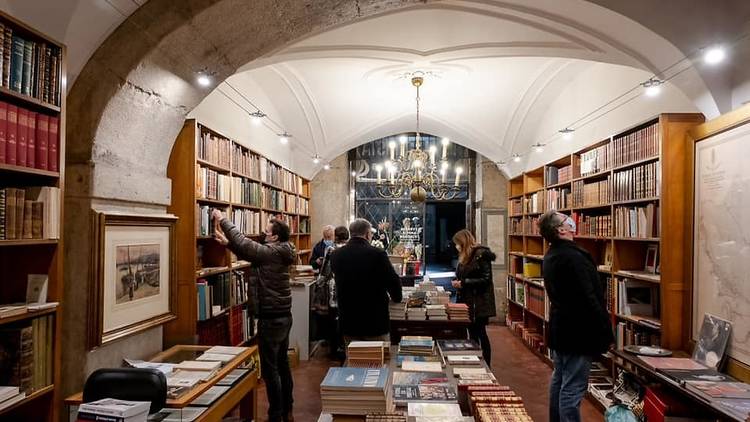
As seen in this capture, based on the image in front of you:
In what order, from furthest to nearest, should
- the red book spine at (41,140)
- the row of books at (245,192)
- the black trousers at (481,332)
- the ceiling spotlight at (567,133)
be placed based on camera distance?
the ceiling spotlight at (567,133)
the row of books at (245,192)
the black trousers at (481,332)
the red book spine at (41,140)

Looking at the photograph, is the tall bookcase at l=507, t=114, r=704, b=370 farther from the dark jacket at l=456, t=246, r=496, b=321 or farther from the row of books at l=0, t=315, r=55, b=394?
the row of books at l=0, t=315, r=55, b=394

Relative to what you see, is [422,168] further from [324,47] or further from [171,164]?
[171,164]

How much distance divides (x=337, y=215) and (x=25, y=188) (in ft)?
25.1

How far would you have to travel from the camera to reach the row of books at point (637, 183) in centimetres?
372

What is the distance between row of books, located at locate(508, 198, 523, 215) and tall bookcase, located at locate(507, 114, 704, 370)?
127cm

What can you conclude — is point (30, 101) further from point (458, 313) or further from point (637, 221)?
point (637, 221)

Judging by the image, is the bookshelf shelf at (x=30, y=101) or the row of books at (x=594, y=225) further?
the row of books at (x=594, y=225)

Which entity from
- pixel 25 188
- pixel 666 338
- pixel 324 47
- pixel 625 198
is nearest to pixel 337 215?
pixel 324 47

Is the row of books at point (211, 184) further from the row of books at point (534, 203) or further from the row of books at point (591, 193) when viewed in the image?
the row of books at point (534, 203)

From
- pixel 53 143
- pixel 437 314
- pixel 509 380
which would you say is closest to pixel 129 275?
pixel 53 143

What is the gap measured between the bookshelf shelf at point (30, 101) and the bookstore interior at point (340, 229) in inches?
0.4

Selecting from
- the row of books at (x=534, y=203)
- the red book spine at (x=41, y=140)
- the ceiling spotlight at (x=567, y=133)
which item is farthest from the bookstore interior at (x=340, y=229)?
the row of books at (x=534, y=203)

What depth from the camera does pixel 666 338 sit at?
11.5 feet

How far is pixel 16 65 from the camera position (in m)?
1.80
